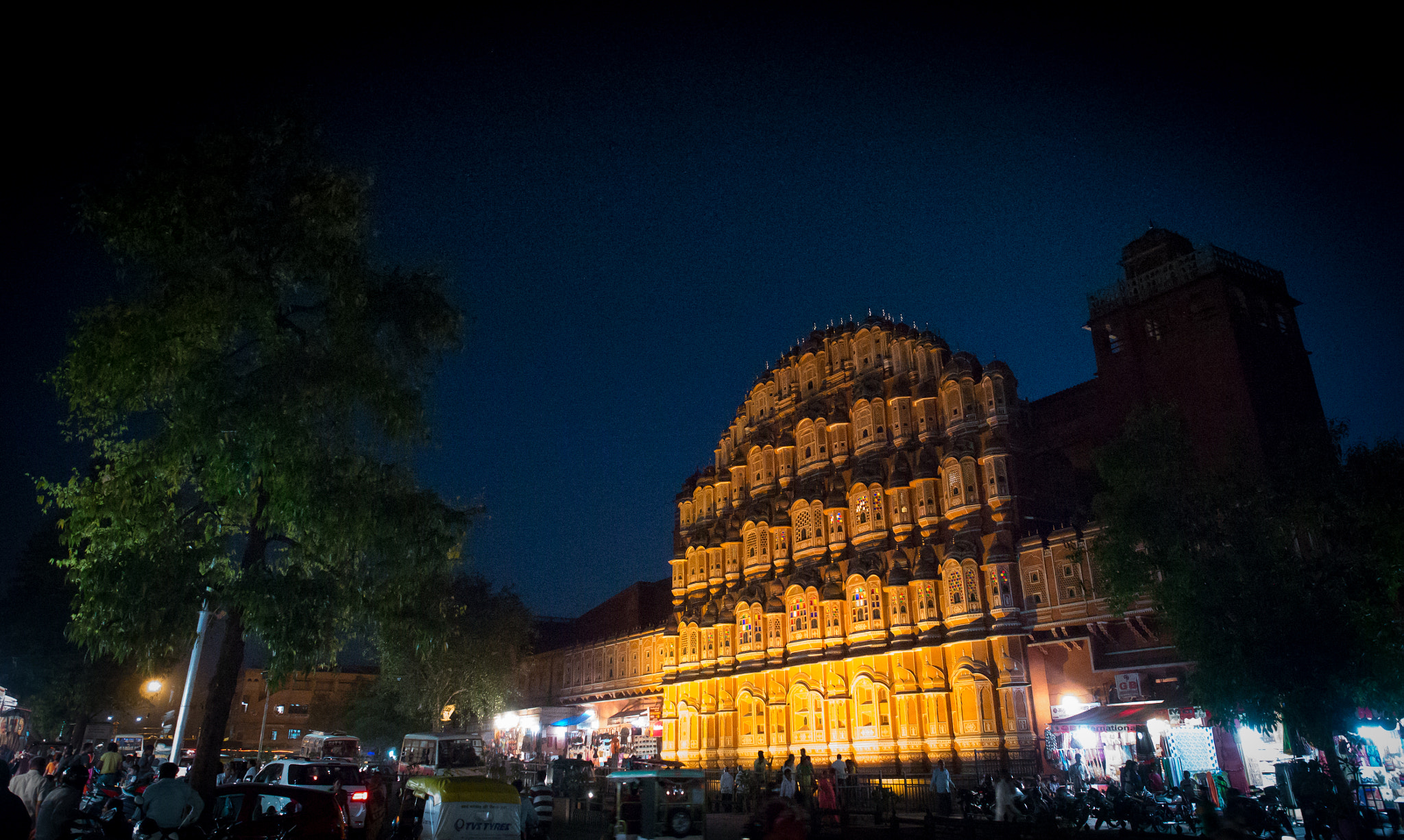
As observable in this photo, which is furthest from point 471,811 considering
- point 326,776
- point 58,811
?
point 326,776

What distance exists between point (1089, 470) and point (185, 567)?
117 ft

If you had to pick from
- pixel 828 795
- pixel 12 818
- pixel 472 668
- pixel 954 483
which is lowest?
pixel 828 795

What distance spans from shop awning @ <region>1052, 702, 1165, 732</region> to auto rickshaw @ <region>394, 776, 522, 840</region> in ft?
70.1

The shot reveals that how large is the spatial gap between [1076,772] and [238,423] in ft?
93.3

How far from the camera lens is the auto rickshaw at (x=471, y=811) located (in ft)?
41.2

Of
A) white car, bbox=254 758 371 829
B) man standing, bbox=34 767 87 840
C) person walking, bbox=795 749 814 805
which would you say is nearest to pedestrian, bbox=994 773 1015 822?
person walking, bbox=795 749 814 805

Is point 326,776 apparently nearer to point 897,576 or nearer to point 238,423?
point 238,423

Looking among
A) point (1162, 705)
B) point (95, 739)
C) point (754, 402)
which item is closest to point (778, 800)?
point (1162, 705)

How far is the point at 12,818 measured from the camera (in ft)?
21.0

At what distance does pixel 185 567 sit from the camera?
539 inches

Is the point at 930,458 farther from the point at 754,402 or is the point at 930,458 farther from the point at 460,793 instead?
the point at 460,793

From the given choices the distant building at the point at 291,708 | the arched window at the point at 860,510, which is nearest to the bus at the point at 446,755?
the arched window at the point at 860,510

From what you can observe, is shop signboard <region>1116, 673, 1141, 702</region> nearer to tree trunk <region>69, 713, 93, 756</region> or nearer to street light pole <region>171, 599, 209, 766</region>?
street light pole <region>171, 599, 209, 766</region>

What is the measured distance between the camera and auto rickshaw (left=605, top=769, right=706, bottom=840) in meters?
16.7
